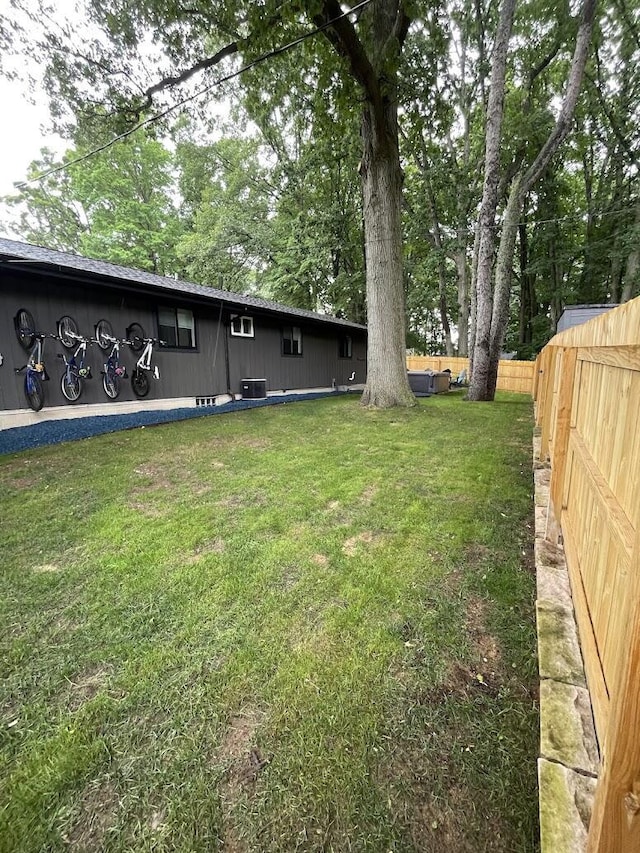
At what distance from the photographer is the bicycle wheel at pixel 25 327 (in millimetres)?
5574

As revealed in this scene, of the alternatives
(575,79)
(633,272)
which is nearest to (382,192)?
(575,79)

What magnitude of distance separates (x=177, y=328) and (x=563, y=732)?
27.5ft

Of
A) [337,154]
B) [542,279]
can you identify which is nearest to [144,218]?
[337,154]

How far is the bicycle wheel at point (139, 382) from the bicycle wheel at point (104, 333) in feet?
2.25

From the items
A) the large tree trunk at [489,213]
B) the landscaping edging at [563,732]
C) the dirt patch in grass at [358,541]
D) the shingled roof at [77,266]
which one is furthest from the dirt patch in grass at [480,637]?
the large tree trunk at [489,213]

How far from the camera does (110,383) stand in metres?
6.68

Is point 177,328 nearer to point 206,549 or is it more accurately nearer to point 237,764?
point 206,549

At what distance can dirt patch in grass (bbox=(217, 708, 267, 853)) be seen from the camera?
38.3 inches

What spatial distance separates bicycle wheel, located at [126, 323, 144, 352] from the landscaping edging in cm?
745

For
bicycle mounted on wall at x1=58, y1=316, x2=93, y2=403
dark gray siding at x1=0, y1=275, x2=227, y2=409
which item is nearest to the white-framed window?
dark gray siding at x1=0, y1=275, x2=227, y2=409

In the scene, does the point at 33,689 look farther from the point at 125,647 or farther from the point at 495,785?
the point at 495,785

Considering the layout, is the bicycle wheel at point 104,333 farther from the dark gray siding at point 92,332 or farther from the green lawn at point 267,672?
the green lawn at point 267,672

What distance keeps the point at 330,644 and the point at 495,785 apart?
71cm

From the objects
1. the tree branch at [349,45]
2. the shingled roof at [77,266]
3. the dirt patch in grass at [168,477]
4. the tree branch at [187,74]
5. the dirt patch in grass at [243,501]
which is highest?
the tree branch at [187,74]
